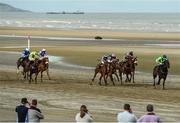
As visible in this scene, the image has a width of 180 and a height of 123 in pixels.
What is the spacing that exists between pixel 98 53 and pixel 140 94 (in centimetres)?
2593

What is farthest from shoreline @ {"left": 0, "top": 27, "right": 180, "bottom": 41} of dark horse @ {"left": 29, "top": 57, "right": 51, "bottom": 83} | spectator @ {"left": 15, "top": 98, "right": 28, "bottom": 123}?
spectator @ {"left": 15, "top": 98, "right": 28, "bottom": 123}

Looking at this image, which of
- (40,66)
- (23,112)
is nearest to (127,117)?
(23,112)

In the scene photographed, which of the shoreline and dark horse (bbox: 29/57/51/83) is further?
the shoreline

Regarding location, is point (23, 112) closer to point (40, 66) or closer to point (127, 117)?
point (127, 117)

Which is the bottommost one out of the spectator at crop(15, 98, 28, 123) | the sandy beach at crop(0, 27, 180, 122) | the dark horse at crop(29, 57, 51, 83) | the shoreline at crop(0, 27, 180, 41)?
the sandy beach at crop(0, 27, 180, 122)

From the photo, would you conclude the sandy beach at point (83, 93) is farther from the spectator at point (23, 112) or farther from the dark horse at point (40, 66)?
the spectator at point (23, 112)

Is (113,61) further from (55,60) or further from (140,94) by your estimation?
(55,60)

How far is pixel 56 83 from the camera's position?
3309 centimetres

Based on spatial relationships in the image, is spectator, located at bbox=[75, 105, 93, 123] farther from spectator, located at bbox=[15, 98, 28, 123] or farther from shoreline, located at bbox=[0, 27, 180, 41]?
shoreline, located at bbox=[0, 27, 180, 41]

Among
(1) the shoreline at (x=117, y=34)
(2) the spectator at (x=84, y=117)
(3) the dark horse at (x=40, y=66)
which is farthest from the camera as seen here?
(1) the shoreline at (x=117, y=34)

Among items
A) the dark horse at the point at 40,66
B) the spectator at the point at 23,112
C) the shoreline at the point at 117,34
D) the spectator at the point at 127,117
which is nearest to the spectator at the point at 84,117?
the spectator at the point at 127,117

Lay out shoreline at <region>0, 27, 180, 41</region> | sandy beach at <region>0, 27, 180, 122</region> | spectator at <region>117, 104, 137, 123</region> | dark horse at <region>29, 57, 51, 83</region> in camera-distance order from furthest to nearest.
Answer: shoreline at <region>0, 27, 180, 41</region>
dark horse at <region>29, 57, 51, 83</region>
sandy beach at <region>0, 27, 180, 122</region>
spectator at <region>117, 104, 137, 123</region>

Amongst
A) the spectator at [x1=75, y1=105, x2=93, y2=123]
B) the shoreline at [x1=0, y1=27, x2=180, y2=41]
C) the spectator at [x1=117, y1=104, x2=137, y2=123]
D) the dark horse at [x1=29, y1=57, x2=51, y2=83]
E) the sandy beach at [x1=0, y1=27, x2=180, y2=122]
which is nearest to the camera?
the spectator at [x1=117, y1=104, x2=137, y2=123]

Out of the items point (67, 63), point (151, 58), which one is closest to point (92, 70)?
point (67, 63)
